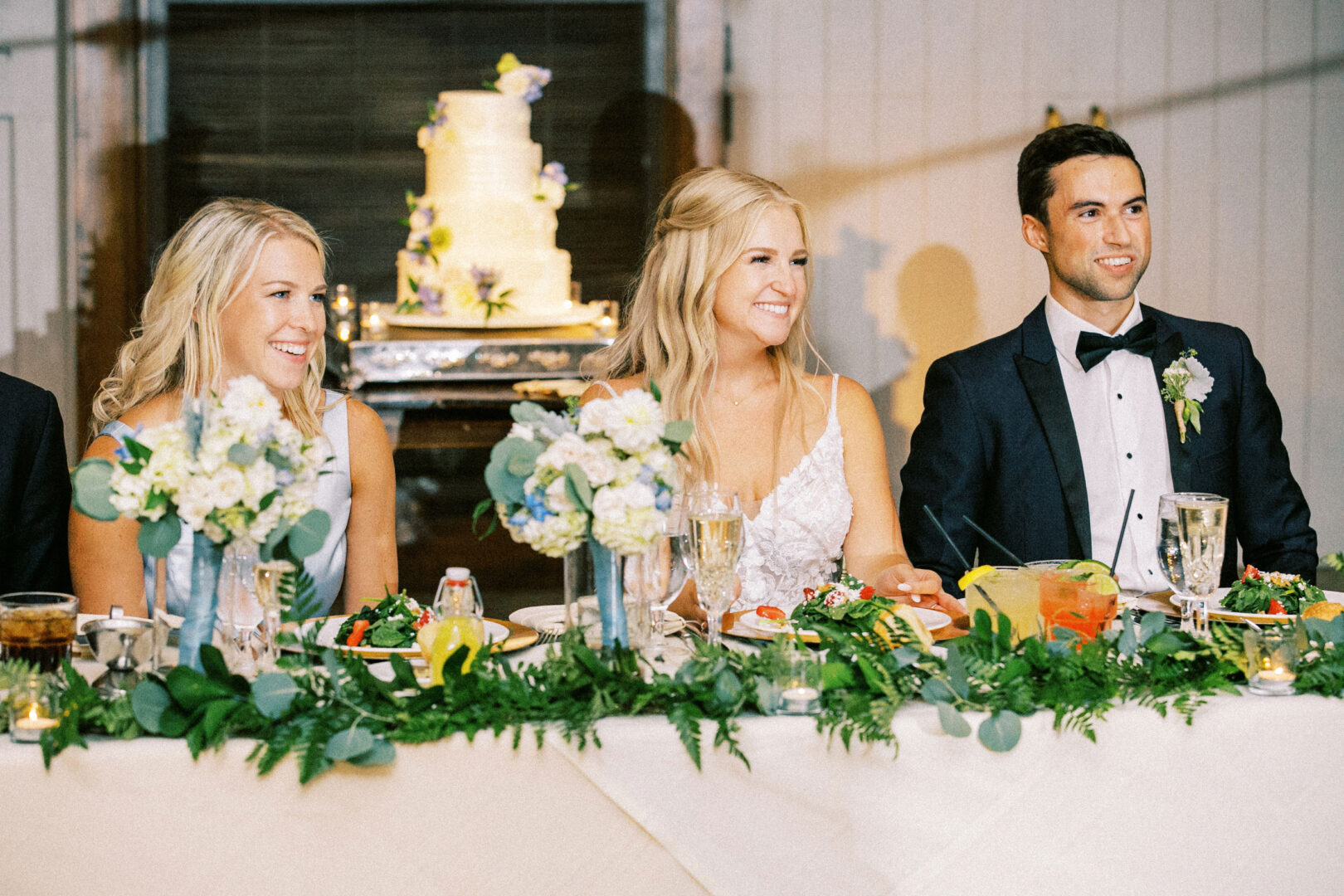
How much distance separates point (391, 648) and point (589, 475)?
0.43 m

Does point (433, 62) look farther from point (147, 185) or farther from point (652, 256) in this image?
point (652, 256)

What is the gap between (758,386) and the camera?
8.86 ft

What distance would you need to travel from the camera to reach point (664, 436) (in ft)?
4.83

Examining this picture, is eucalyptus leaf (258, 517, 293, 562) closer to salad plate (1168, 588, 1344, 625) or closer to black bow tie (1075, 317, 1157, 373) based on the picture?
salad plate (1168, 588, 1344, 625)

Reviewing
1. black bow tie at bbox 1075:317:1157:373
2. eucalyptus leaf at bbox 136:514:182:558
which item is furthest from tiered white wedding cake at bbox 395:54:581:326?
eucalyptus leaf at bbox 136:514:182:558

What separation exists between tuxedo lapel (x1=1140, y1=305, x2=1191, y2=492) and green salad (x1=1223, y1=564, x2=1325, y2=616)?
2.48 ft

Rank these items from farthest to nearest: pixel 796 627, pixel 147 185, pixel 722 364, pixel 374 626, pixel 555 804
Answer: pixel 147 185
pixel 722 364
pixel 374 626
pixel 796 627
pixel 555 804

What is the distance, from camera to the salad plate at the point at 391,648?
5.36 ft

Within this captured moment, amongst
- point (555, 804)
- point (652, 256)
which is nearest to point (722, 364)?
point (652, 256)

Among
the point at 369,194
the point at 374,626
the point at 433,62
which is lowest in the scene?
the point at 374,626

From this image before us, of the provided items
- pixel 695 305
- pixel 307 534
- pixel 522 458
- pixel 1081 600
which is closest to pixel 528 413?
pixel 522 458

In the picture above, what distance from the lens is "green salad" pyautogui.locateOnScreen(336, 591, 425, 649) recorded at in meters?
1.68

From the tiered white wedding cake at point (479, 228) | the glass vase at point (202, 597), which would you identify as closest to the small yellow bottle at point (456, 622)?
the glass vase at point (202, 597)

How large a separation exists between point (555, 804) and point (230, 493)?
0.47 m
